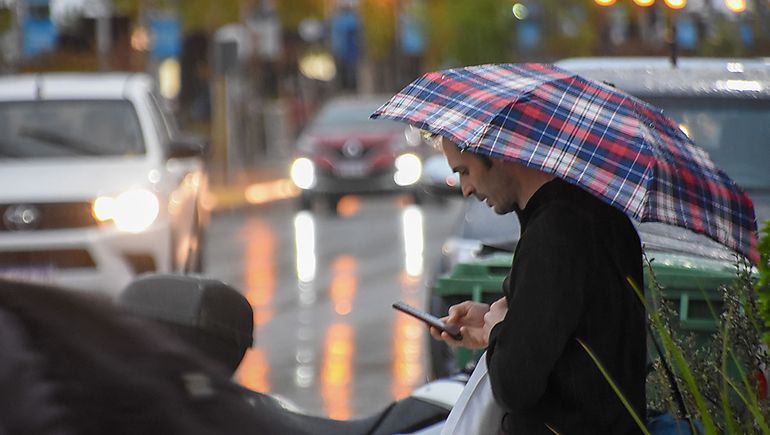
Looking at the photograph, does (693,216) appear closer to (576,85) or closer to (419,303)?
(576,85)

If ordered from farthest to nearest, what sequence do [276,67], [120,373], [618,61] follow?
[276,67]
[618,61]
[120,373]

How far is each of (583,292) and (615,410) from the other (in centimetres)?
26

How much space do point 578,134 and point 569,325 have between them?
2.14 feet

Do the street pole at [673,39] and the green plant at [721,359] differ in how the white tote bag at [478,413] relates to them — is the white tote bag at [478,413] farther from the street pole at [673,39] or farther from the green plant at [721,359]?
the street pole at [673,39]

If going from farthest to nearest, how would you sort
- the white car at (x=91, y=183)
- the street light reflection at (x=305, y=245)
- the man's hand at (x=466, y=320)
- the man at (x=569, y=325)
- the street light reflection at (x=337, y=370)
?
the street light reflection at (x=305, y=245), the white car at (x=91, y=183), the street light reflection at (x=337, y=370), the man's hand at (x=466, y=320), the man at (x=569, y=325)

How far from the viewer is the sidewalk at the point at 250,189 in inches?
1081

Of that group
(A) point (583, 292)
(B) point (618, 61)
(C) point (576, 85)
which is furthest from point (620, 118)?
(B) point (618, 61)

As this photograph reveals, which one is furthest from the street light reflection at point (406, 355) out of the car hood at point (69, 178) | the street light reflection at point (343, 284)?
the car hood at point (69, 178)

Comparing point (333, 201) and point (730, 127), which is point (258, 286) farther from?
point (333, 201)

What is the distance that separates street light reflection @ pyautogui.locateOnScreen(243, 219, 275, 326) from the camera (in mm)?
13445

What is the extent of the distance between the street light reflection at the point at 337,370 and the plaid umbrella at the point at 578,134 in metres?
4.50

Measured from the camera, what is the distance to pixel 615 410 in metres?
3.47

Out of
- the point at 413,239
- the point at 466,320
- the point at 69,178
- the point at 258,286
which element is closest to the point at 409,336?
the point at 69,178

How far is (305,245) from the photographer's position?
65.1 feet
